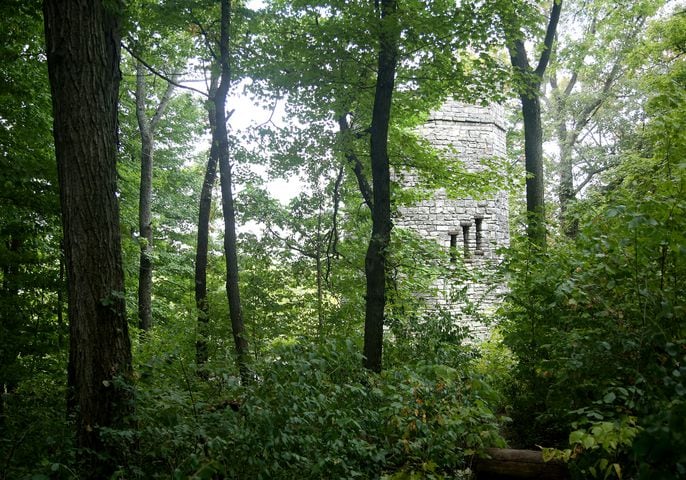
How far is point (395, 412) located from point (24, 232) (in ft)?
17.3

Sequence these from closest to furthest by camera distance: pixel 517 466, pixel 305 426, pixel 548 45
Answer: pixel 305 426
pixel 517 466
pixel 548 45

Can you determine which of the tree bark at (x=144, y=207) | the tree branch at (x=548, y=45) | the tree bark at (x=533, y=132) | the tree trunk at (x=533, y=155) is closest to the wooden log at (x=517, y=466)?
the tree bark at (x=533, y=132)

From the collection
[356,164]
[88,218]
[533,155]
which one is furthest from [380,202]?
[533,155]

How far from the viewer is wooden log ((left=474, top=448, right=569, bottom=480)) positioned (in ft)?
12.8

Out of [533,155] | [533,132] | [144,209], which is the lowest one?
[144,209]

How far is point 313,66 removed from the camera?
7090 mm

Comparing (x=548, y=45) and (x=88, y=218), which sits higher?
(x=548, y=45)

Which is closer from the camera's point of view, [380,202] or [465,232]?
[380,202]

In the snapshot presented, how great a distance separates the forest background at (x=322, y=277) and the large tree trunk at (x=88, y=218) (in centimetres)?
2

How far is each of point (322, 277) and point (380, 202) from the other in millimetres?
4300

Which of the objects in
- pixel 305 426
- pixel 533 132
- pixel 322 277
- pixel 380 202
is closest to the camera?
pixel 305 426

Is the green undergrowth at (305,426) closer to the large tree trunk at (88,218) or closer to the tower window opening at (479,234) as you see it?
the large tree trunk at (88,218)

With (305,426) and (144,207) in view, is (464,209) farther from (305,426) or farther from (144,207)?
(305,426)

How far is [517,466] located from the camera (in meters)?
3.99
